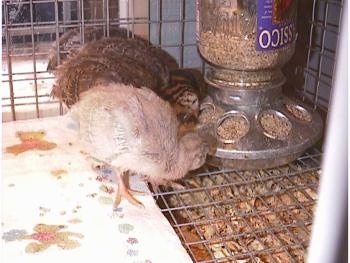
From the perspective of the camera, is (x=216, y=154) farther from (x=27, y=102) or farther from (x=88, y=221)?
(x=27, y=102)

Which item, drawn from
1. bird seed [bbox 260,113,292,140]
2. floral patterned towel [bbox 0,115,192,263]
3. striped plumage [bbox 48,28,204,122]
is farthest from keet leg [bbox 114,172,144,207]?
bird seed [bbox 260,113,292,140]

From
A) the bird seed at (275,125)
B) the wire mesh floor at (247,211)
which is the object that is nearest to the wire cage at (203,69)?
the wire mesh floor at (247,211)

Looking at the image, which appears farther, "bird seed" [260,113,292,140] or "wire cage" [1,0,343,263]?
"bird seed" [260,113,292,140]

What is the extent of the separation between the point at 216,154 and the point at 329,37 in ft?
1.68

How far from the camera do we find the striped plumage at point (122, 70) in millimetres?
1404

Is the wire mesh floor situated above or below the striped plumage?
below

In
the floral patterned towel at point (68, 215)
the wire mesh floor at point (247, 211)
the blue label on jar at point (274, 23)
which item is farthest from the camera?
the blue label on jar at point (274, 23)

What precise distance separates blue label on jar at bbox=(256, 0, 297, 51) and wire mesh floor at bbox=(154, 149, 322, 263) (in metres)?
0.32

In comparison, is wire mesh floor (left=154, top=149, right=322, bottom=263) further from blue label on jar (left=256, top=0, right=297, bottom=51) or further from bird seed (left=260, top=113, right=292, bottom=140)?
blue label on jar (left=256, top=0, right=297, bottom=51)

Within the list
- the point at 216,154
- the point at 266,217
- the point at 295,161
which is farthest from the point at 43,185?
the point at 295,161

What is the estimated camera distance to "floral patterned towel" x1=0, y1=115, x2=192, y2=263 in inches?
41.7

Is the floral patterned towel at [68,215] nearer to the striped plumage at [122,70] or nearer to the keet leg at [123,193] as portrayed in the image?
the keet leg at [123,193]

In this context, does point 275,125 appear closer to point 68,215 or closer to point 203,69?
point 203,69

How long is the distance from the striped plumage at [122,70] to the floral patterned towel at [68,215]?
157 mm
